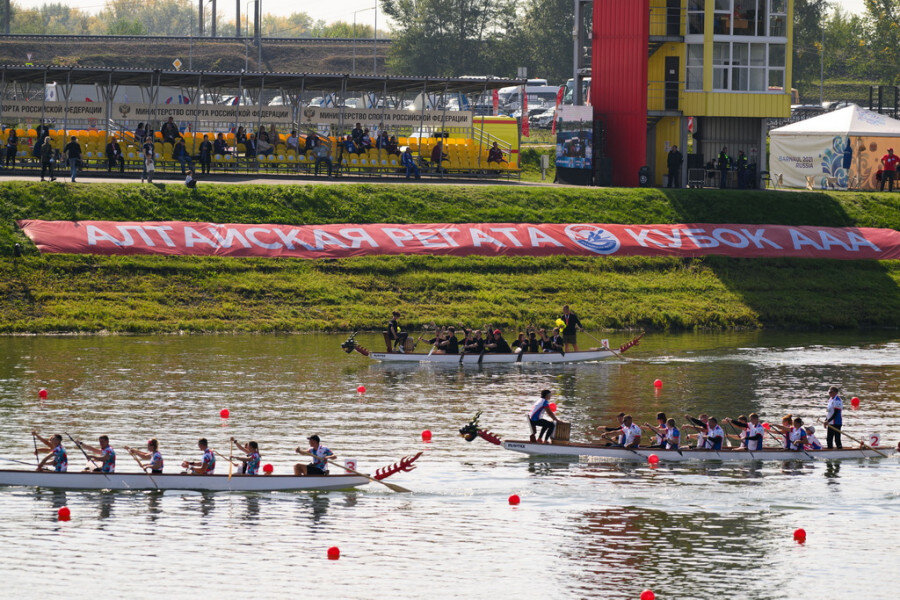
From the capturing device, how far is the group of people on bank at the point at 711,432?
96.7ft

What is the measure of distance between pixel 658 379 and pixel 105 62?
90.0 m

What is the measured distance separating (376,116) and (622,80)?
521 inches

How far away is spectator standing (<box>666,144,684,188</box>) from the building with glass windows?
0.64 m

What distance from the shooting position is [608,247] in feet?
176

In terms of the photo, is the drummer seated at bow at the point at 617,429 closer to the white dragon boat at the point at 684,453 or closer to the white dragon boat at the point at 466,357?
the white dragon boat at the point at 684,453

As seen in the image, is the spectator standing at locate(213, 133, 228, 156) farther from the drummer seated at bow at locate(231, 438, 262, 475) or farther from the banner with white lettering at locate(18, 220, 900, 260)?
the drummer seated at bow at locate(231, 438, 262, 475)

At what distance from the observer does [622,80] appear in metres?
63.9

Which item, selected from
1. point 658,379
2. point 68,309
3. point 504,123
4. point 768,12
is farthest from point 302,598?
point 504,123

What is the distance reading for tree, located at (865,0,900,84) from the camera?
11275cm

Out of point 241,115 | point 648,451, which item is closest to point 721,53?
point 241,115

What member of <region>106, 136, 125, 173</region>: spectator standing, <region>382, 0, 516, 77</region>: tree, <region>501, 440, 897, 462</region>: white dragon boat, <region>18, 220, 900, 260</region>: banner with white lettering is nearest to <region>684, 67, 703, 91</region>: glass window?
<region>18, 220, 900, 260</region>: banner with white lettering

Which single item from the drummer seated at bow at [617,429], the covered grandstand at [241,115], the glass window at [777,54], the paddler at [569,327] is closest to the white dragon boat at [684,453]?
the drummer seated at bow at [617,429]

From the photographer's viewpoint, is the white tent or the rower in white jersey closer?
the rower in white jersey

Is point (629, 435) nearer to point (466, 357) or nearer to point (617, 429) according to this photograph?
point (617, 429)
